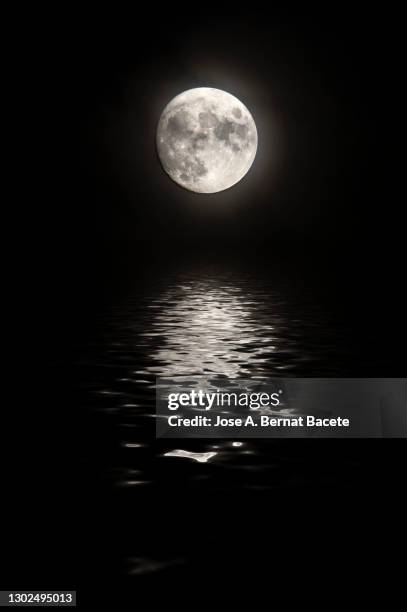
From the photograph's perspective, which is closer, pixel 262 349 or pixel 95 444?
pixel 95 444

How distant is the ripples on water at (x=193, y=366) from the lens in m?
8.15

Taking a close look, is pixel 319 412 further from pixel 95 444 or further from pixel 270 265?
pixel 270 265

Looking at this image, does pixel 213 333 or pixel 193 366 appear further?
→ pixel 213 333

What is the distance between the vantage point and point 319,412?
35.4 ft

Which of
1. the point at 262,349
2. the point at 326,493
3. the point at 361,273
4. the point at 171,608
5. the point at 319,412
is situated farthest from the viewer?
the point at 361,273

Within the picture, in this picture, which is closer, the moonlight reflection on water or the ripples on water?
the ripples on water

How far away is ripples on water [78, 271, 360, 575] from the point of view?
815 centimetres

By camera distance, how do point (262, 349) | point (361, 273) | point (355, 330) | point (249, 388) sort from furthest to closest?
point (361, 273) → point (355, 330) → point (262, 349) → point (249, 388)

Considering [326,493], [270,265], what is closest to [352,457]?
[326,493]

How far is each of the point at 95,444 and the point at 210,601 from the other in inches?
149

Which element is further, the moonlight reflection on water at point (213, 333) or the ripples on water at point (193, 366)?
the moonlight reflection on water at point (213, 333)

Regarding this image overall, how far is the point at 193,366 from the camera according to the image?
45.1ft

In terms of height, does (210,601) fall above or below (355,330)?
below

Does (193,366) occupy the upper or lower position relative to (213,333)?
lower
